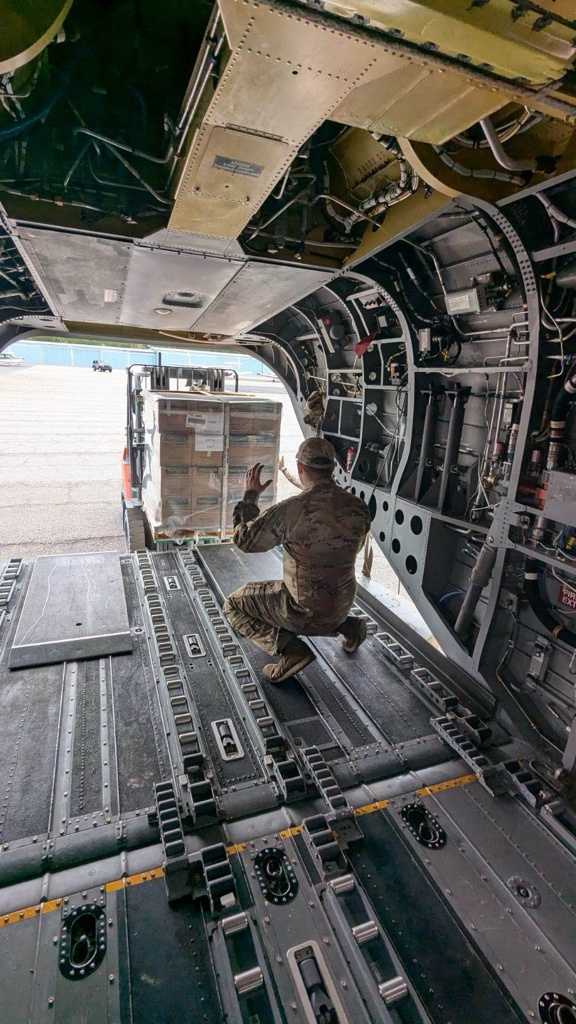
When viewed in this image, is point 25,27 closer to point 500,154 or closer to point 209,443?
point 500,154

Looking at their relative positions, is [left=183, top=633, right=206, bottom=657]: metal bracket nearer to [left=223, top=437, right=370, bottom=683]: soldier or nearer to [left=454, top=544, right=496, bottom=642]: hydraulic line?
[left=223, top=437, right=370, bottom=683]: soldier

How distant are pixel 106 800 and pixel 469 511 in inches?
132

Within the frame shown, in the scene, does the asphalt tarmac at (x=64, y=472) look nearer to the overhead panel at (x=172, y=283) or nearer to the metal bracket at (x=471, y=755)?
the metal bracket at (x=471, y=755)

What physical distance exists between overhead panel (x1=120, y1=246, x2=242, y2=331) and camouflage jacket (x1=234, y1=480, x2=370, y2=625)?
2.09 metres

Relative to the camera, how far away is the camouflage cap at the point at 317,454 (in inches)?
142

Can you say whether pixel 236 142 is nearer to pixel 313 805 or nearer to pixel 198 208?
pixel 198 208

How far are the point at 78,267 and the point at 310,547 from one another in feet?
10.5

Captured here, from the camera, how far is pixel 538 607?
3352 millimetres

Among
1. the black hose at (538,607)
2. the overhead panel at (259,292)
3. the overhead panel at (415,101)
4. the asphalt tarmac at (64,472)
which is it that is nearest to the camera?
the overhead panel at (415,101)

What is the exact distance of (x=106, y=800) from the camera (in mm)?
2666

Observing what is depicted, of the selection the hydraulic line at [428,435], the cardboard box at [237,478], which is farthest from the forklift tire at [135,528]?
the hydraulic line at [428,435]

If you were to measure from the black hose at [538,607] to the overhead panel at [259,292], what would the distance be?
9.82 ft

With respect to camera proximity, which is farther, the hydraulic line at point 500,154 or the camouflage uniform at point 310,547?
the camouflage uniform at point 310,547

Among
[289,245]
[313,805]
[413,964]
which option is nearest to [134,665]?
[313,805]
